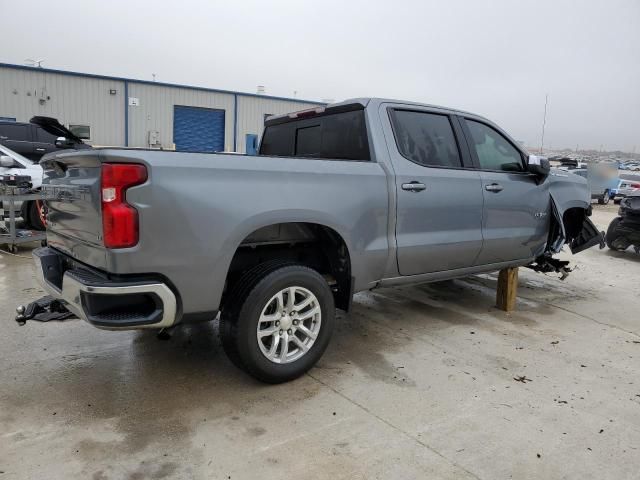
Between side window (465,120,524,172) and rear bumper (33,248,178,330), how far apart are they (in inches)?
123

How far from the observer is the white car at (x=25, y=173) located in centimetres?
784

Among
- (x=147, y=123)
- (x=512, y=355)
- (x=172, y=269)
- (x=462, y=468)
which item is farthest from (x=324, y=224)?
(x=147, y=123)

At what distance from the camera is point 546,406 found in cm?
318

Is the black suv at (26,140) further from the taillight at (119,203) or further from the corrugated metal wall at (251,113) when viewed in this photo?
the corrugated metal wall at (251,113)

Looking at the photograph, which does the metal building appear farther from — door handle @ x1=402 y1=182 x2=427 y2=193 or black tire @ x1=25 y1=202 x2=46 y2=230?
door handle @ x1=402 y1=182 x2=427 y2=193

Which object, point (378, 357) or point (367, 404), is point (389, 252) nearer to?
point (378, 357)

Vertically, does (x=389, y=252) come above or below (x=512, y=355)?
above

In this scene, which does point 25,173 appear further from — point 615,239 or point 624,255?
point 624,255

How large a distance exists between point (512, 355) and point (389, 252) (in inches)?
51.5

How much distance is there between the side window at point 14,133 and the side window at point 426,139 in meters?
10.2

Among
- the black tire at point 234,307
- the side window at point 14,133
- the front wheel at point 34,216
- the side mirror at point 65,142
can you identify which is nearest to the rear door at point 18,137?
the side window at point 14,133

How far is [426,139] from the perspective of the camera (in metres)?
4.20

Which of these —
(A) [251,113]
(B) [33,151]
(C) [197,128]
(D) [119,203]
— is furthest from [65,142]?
(A) [251,113]

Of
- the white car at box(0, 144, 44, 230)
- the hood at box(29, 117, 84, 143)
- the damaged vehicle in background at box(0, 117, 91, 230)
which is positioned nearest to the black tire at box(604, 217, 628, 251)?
the damaged vehicle in background at box(0, 117, 91, 230)
